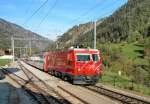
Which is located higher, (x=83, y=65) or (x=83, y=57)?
(x=83, y=57)

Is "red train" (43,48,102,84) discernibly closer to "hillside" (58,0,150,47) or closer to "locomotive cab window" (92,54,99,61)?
"locomotive cab window" (92,54,99,61)

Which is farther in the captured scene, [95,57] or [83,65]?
[95,57]

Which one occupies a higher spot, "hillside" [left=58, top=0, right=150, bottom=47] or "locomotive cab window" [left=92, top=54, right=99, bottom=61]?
"hillside" [left=58, top=0, right=150, bottom=47]

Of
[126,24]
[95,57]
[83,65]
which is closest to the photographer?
[83,65]

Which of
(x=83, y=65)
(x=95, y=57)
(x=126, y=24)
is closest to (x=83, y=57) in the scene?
(x=83, y=65)

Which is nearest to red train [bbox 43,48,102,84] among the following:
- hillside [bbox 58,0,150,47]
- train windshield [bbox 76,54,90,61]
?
train windshield [bbox 76,54,90,61]

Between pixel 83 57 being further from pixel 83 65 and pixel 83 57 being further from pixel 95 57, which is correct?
pixel 95 57

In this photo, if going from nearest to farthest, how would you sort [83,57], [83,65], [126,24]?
[83,65], [83,57], [126,24]

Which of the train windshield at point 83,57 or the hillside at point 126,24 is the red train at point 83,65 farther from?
the hillside at point 126,24

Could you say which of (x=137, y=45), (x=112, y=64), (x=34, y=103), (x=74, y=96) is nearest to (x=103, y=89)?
(x=74, y=96)

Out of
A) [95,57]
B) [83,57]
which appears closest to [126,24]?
[95,57]

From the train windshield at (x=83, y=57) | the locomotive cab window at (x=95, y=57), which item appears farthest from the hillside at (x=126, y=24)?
the train windshield at (x=83, y=57)

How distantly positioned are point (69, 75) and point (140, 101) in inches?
486

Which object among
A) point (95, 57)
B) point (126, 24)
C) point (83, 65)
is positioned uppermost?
point (126, 24)
